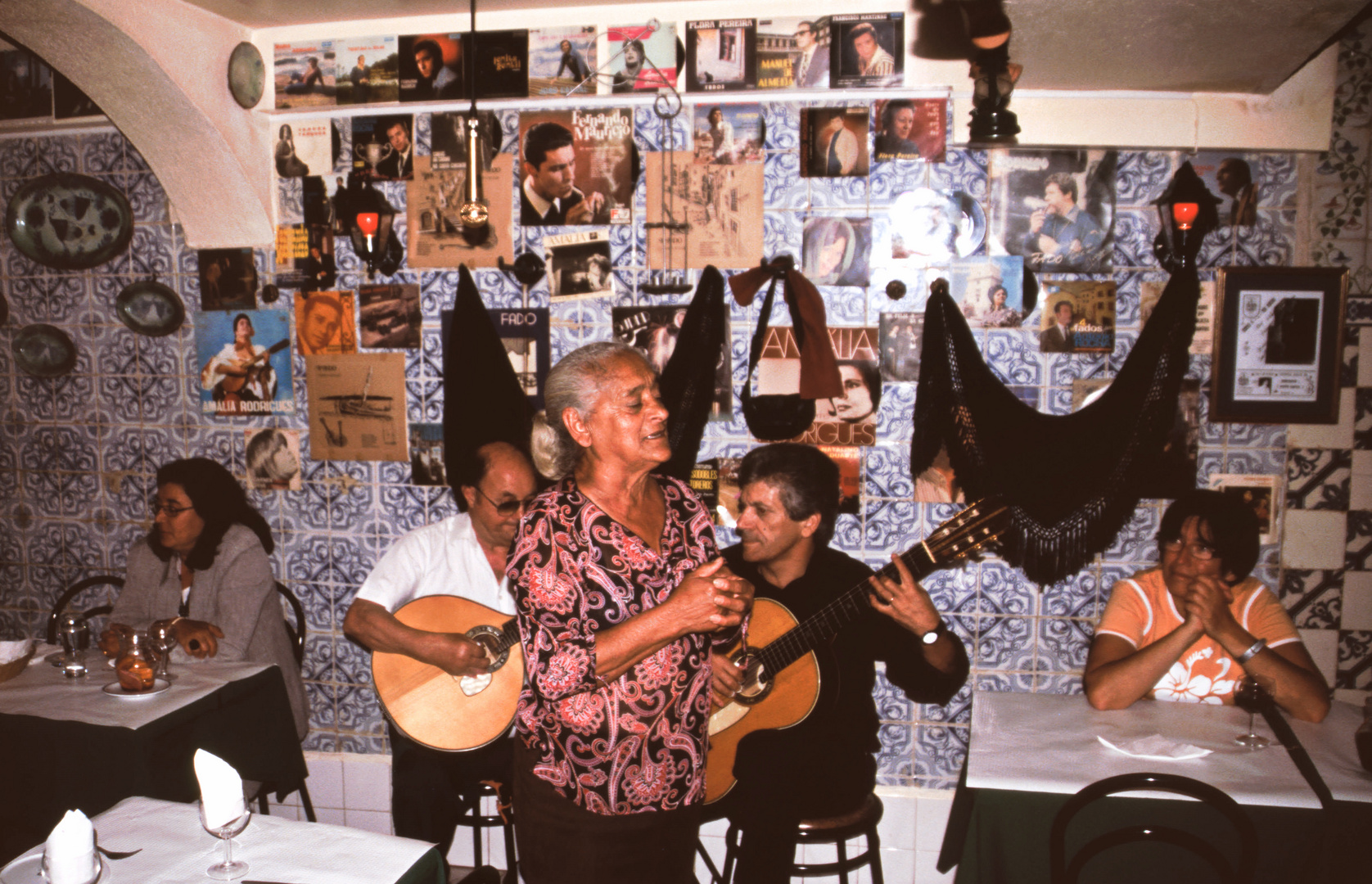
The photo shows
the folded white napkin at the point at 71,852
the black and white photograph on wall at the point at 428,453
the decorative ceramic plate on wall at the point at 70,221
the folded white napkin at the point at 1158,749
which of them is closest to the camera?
the folded white napkin at the point at 71,852

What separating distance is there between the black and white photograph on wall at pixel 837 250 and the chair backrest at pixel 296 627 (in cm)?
251

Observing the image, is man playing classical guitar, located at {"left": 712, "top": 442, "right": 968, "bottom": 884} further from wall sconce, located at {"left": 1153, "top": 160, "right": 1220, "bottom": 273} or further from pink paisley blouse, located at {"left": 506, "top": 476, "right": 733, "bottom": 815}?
wall sconce, located at {"left": 1153, "top": 160, "right": 1220, "bottom": 273}

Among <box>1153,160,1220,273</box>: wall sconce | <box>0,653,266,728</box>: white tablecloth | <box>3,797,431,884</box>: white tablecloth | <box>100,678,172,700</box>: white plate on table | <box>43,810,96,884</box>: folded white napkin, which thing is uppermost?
<box>1153,160,1220,273</box>: wall sconce

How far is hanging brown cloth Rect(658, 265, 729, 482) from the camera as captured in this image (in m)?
3.04

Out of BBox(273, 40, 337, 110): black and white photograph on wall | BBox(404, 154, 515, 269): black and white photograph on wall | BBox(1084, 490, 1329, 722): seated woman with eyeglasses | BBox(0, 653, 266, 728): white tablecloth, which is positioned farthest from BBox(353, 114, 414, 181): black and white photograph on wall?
BBox(1084, 490, 1329, 722): seated woman with eyeglasses

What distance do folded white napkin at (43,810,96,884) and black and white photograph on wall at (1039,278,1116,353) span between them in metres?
3.07

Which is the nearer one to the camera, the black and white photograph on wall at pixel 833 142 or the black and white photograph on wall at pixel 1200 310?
the black and white photograph on wall at pixel 1200 310

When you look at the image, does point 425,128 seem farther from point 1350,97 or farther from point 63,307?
point 1350,97

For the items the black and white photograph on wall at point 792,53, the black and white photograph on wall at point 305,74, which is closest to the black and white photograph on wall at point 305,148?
the black and white photograph on wall at point 305,74

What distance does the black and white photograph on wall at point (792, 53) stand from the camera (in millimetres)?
3008

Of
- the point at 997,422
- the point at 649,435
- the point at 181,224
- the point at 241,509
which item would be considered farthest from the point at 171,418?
the point at 997,422

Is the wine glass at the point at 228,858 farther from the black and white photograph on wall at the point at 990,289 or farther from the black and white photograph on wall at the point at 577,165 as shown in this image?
the black and white photograph on wall at the point at 990,289

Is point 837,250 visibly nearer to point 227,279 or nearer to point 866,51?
point 866,51

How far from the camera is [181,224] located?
3.55 meters
